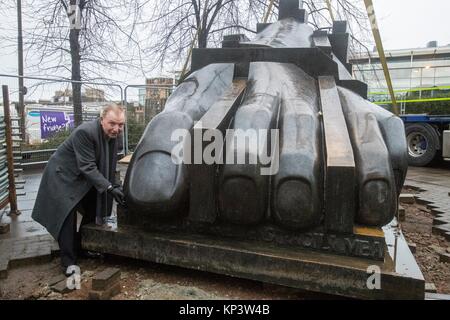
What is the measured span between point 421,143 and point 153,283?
449 inches

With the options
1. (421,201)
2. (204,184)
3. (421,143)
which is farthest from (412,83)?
Result: (204,184)

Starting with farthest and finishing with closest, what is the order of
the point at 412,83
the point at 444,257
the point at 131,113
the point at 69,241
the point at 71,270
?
the point at 412,83 → the point at 131,113 → the point at 444,257 → the point at 69,241 → the point at 71,270

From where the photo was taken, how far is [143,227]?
11.4 feet

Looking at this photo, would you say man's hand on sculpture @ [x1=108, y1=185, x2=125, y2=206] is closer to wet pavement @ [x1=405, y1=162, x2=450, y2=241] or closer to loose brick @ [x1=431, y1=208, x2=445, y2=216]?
wet pavement @ [x1=405, y1=162, x2=450, y2=241]

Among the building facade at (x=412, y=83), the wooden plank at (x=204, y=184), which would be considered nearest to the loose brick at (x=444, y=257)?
the wooden plank at (x=204, y=184)

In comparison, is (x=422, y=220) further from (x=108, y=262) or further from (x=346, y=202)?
(x=108, y=262)

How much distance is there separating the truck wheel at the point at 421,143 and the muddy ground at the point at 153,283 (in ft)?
29.4

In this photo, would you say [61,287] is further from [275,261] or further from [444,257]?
[444,257]

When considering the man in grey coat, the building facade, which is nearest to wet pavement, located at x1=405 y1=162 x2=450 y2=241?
the building facade

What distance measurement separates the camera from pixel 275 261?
2.91 m

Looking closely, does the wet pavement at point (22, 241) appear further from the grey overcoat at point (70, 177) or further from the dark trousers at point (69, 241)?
the grey overcoat at point (70, 177)

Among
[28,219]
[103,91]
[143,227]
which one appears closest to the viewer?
[143,227]

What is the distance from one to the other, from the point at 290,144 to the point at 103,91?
313 inches

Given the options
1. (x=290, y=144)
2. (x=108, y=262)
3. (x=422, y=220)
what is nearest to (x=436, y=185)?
(x=422, y=220)
